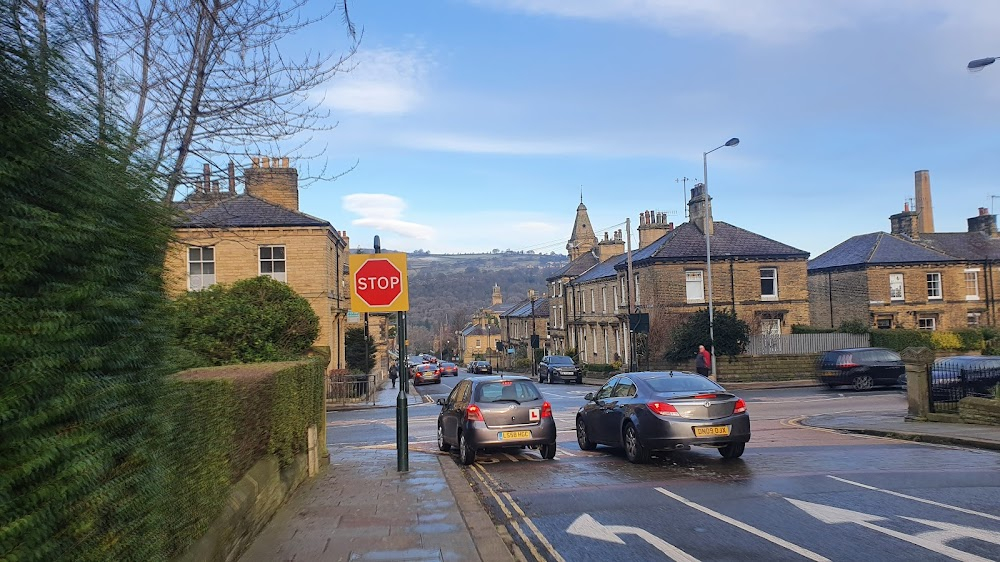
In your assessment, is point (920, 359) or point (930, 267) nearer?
point (920, 359)

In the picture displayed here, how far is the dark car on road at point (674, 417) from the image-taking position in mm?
11438

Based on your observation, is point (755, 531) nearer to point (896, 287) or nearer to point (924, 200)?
point (896, 287)

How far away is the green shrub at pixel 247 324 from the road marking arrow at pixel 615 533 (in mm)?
9028

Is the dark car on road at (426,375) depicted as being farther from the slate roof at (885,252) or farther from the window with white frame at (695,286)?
the slate roof at (885,252)

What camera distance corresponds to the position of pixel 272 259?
31469 millimetres

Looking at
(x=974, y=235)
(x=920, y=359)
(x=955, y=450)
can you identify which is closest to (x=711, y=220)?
(x=974, y=235)

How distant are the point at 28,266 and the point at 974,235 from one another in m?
53.5

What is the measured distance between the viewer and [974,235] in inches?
1834

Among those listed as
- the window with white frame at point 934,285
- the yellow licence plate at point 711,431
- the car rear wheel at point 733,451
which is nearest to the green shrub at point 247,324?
the yellow licence plate at point 711,431

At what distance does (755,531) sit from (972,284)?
44326 mm

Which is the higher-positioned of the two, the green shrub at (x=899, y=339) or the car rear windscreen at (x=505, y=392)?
the car rear windscreen at (x=505, y=392)

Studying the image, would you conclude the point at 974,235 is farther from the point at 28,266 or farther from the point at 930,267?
the point at 28,266

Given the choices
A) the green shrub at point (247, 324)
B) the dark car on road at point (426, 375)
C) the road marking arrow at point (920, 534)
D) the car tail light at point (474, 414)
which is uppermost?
the green shrub at point (247, 324)

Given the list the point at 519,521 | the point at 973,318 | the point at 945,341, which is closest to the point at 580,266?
the point at 973,318
